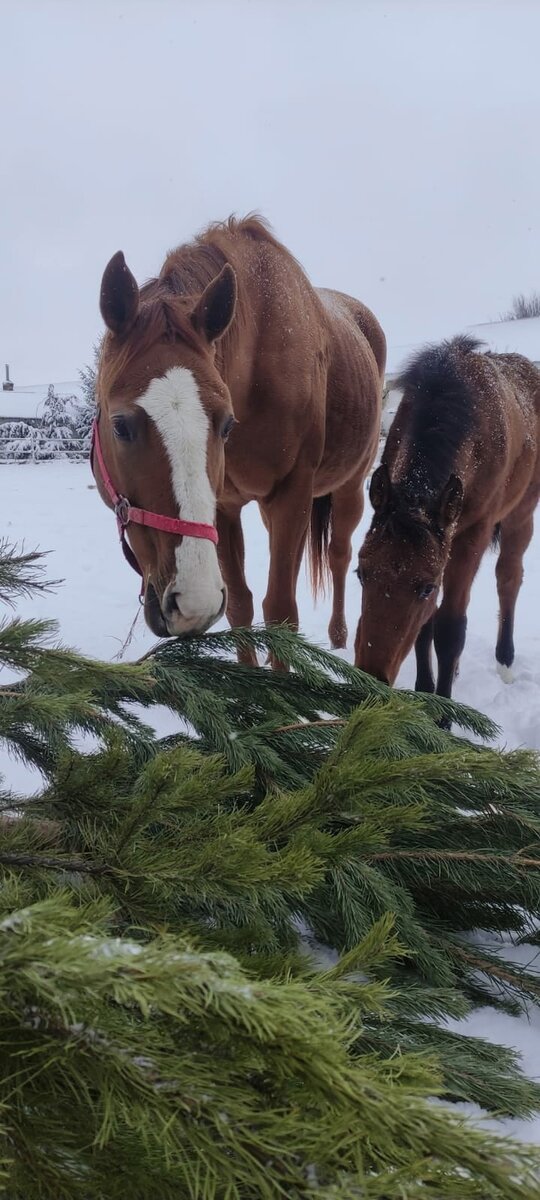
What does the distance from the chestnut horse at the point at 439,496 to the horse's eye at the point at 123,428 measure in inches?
49.9

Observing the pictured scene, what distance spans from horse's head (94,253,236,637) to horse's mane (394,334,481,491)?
1.24m

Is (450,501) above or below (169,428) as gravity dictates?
below

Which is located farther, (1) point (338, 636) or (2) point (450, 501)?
(1) point (338, 636)

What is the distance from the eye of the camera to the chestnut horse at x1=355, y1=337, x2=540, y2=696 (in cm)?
291

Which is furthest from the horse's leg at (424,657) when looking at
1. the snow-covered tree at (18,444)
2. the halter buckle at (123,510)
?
the snow-covered tree at (18,444)

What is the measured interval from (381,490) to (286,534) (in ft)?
1.56

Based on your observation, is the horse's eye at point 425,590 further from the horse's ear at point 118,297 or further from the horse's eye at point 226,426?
the horse's ear at point 118,297

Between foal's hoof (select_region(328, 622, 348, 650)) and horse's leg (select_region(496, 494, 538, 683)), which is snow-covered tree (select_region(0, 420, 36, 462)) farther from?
horse's leg (select_region(496, 494, 538, 683))

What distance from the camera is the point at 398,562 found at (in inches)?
113

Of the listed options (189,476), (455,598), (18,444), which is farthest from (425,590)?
(18,444)

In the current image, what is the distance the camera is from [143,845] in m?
0.93

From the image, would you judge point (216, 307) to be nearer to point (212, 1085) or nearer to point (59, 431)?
point (212, 1085)

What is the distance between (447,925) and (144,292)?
7.08 feet

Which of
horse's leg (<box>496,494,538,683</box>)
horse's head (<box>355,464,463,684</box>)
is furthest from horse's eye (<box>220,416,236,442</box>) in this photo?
horse's leg (<box>496,494,538,683</box>)
